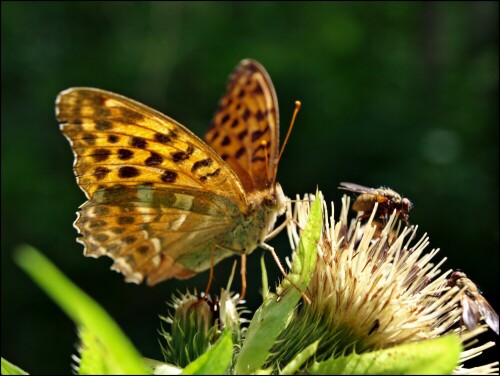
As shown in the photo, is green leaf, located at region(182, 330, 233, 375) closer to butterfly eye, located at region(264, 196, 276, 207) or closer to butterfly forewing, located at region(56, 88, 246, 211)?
butterfly forewing, located at region(56, 88, 246, 211)

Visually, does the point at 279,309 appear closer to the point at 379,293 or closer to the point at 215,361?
the point at 379,293

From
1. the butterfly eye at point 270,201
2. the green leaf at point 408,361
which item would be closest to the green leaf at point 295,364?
the green leaf at point 408,361

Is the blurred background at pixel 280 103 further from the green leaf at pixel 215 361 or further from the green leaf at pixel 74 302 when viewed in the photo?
the green leaf at pixel 74 302

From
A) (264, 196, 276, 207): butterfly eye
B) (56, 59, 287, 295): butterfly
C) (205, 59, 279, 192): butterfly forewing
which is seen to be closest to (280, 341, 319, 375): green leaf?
(56, 59, 287, 295): butterfly

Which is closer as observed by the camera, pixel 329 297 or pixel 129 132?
pixel 329 297

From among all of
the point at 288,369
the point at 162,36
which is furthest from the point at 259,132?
the point at 162,36

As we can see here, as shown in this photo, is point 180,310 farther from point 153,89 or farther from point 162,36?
point 162,36
